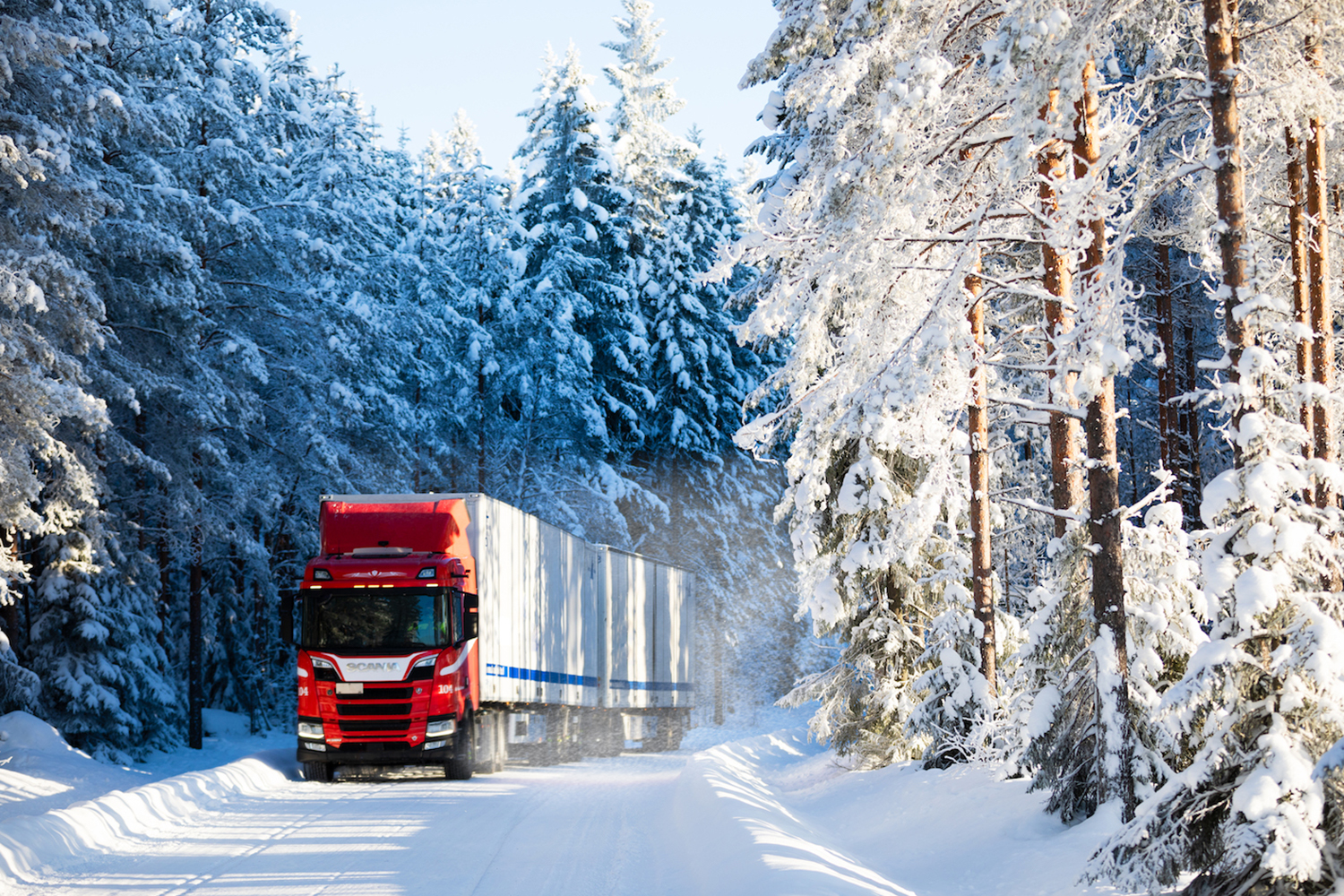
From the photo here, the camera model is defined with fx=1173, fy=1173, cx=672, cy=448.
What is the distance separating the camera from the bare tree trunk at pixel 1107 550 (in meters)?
9.70

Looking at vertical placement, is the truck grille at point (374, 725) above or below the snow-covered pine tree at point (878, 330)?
below

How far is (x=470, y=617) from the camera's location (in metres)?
17.2

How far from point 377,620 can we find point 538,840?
6.62 meters

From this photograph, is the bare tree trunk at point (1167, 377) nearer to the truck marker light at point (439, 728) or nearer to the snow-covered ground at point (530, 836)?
the snow-covered ground at point (530, 836)

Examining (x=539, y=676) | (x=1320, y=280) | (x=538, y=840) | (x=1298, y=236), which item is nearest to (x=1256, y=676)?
(x=538, y=840)

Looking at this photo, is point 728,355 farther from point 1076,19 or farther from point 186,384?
point 1076,19

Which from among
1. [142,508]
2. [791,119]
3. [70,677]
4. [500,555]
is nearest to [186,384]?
[142,508]

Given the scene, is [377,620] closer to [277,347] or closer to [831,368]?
[831,368]

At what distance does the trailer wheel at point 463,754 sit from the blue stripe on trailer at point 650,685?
9.73 metres

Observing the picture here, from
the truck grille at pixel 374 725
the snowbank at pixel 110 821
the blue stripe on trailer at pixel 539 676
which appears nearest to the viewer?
the snowbank at pixel 110 821

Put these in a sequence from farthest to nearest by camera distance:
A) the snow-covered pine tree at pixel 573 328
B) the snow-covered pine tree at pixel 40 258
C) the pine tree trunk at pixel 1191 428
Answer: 1. the snow-covered pine tree at pixel 573 328
2. the pine tree trunk at pixel 1191 428
3. the snow-covered pine tree at pixel 40 258

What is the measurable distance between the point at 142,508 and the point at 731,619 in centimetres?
2316

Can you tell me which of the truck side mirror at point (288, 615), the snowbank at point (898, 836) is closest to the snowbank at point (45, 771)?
the truck side mirror at point (288, 615)

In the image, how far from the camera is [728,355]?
39.6m
